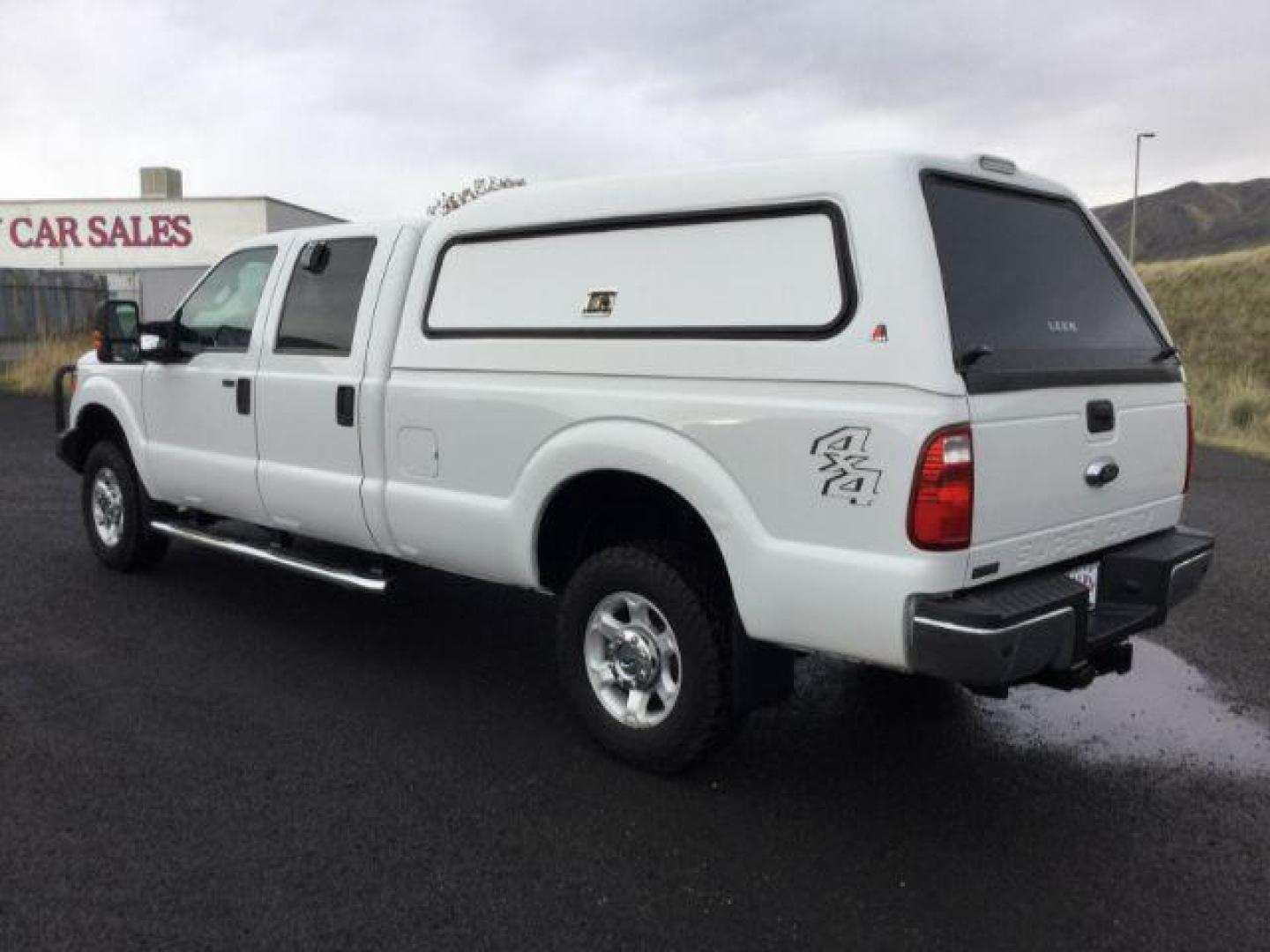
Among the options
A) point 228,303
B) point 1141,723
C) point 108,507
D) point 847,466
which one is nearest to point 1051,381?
point 847,466

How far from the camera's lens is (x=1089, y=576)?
3.65 metres

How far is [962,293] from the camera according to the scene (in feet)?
10.8

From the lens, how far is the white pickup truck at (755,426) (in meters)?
3.12

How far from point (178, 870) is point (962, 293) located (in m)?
2.90

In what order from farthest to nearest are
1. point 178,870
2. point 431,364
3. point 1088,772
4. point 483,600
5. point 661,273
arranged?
point 483,600 → point 431,364 → point 1088,772 → point 661,273 → point 178,870

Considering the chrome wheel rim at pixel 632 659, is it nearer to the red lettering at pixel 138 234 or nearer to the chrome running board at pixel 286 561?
the chrome running board at pixel 286 561

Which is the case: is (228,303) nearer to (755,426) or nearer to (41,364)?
(755,426)

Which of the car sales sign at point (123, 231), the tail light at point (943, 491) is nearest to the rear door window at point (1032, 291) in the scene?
the tail light at point (943, 491)

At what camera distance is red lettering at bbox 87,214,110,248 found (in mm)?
36281

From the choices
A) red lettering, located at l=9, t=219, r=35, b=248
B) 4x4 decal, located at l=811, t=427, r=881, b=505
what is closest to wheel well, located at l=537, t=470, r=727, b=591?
4x4 decal, located at l=811, t=427, r=881, b=505

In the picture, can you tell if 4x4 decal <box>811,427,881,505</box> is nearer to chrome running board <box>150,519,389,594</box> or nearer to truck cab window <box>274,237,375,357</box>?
chrome running board <box>150,519,389,594</box>

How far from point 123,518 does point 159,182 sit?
3831 cm

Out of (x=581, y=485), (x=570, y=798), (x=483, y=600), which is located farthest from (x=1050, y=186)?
(x=483, y=600)

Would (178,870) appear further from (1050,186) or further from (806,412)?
(1050,186)
